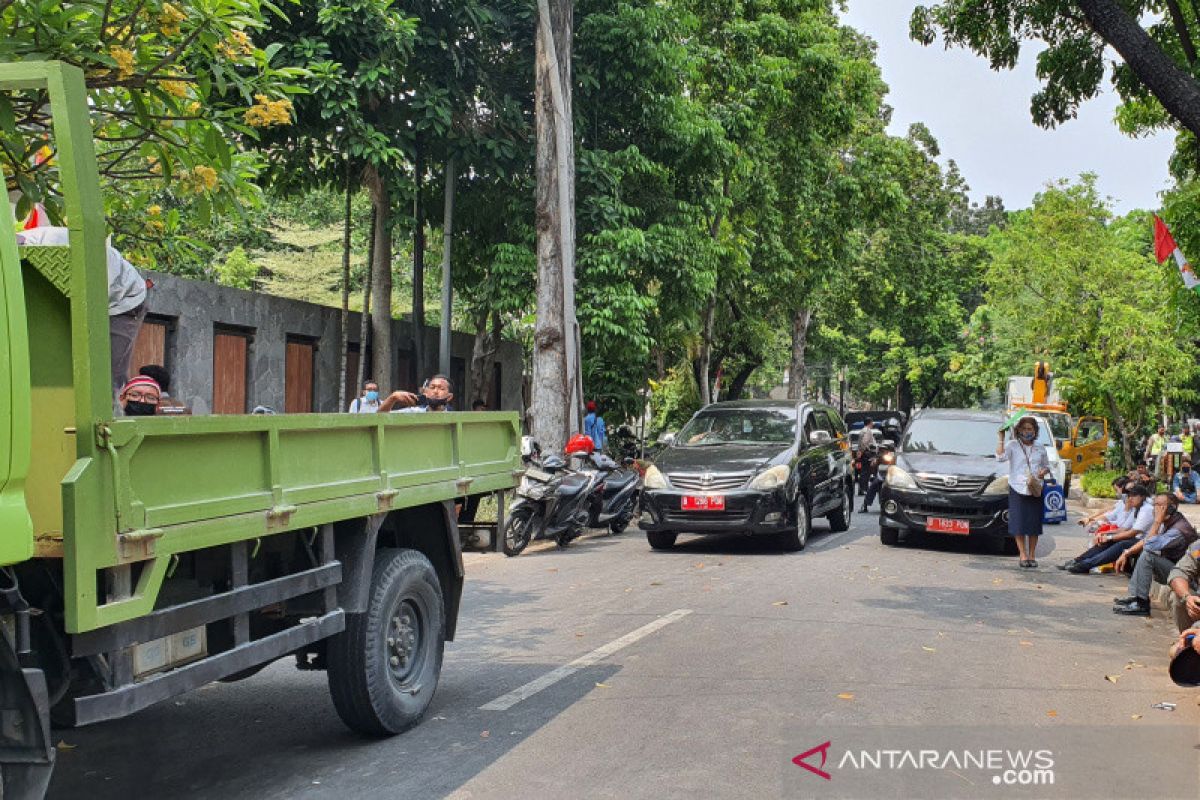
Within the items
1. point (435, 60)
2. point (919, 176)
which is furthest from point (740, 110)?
point (919, 176)

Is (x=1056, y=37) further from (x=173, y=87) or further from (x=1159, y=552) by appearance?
(x=173, y=87)

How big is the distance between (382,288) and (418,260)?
111 cm

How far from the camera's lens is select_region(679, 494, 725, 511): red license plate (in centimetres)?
1273

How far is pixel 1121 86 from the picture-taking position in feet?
36.6

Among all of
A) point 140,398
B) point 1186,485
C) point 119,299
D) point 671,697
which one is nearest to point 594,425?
Answer: point 1186,485

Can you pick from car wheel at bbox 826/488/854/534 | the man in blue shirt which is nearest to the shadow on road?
car wheel at bbox 826/488/854/534

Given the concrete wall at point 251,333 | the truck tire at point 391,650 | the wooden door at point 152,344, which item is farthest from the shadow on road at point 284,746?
the concrete wall at point 251,333

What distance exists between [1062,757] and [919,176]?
32.5 metres

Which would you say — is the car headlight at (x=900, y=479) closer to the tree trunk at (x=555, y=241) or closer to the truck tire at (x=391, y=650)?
the tree trunk at (x=555, y=241)

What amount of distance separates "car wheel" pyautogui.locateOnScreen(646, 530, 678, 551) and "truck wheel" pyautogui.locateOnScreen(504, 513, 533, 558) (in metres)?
1.44

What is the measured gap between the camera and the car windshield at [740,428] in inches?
557

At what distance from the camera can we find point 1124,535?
1168cm

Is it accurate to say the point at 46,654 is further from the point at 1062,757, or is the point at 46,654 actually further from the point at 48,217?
the point at 1062,757

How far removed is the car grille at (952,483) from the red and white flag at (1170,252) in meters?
3.56
